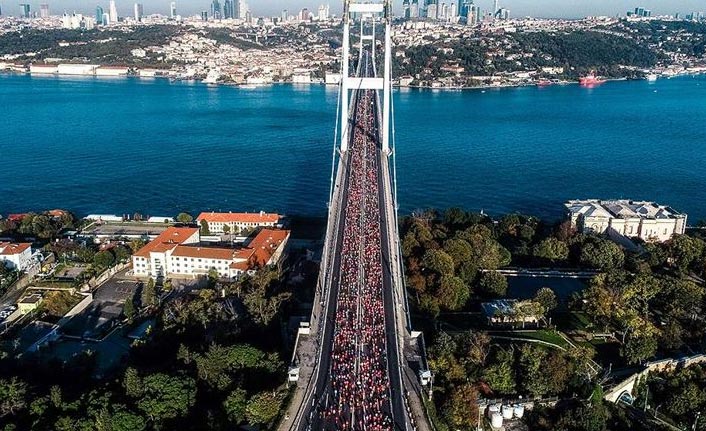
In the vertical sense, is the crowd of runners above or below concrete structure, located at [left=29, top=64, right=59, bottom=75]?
below

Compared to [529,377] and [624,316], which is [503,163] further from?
[529,377]

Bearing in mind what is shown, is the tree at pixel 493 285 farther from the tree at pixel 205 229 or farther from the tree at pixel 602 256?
the tree at pixel 205 229

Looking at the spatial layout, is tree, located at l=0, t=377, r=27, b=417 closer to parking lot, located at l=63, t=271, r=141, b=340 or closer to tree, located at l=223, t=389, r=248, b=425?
tree, located at l=223, t=389, r=248, b=425

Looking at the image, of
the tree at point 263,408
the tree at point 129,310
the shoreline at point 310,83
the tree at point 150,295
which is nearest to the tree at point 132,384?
the tree at point 263,408

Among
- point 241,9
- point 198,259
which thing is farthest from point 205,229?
point 241,9

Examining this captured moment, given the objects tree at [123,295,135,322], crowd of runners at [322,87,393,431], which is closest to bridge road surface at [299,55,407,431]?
crowd of runners at [322,87,393,431]

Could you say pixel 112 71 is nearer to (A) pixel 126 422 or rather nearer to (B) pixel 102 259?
(B) pixel 102 259
